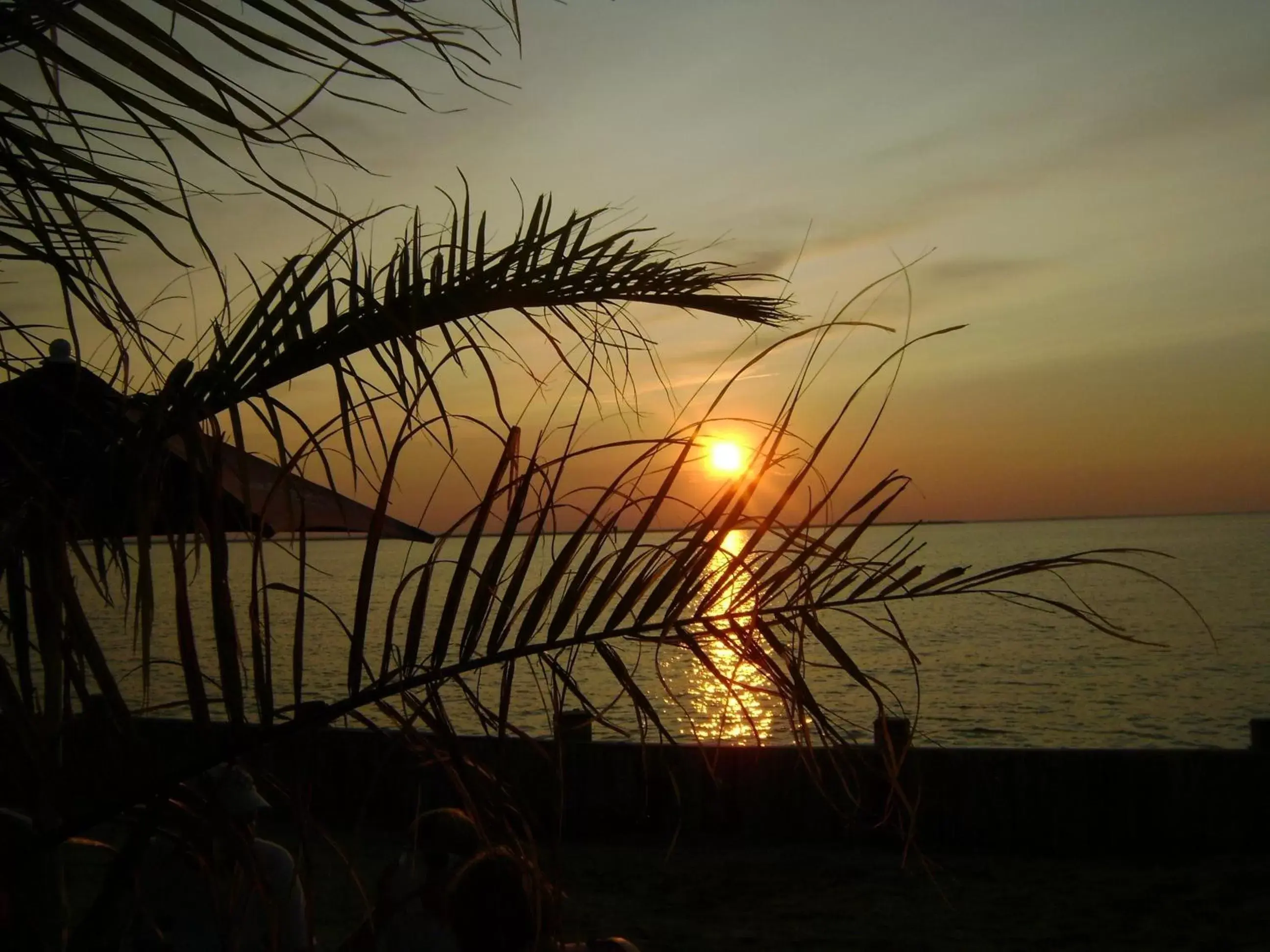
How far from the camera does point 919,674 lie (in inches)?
447

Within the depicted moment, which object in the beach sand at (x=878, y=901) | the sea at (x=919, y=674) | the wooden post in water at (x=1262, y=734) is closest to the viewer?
the sea at (x=919, y=674)

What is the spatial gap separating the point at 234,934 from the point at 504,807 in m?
0.32

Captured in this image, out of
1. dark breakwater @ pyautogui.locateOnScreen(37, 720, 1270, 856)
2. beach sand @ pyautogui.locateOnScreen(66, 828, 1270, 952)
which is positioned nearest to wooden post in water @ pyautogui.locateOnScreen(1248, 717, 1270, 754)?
dark breakwater @ pyautogui.locateOnScreen(37, 720, 1270, 856)

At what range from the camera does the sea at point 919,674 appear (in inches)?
57.4

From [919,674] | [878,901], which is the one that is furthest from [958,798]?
[919,674]

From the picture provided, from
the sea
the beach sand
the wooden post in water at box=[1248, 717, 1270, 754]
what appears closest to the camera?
the sea

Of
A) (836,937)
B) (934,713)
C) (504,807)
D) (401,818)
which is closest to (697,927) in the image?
(836,937)

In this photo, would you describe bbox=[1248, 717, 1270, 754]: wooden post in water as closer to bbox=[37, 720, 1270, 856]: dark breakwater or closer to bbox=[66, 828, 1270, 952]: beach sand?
bbox=[37, 720, 1270, 856]: dark breakwater

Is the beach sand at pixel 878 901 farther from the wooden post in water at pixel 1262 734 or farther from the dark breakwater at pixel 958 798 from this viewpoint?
the wooden post in water at pixel 1262 734

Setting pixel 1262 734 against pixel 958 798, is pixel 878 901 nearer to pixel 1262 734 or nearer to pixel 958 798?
pixel 958 798

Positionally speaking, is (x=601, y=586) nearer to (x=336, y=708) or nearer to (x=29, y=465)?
(x=336, y=708)

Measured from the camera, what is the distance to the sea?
146cm

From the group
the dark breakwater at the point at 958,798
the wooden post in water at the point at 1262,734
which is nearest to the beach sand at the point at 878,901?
the dark breakwater at the point at 958,798

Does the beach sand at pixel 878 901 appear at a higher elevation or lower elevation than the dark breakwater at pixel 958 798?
lower
